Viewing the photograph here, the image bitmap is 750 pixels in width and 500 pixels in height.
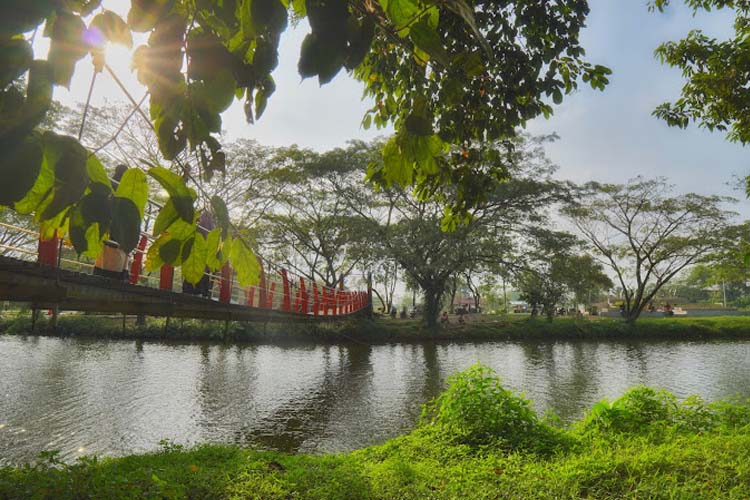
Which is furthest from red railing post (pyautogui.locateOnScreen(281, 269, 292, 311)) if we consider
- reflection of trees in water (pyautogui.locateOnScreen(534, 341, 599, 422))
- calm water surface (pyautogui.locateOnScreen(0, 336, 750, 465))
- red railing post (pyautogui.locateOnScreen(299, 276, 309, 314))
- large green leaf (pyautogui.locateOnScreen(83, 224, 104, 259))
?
large green leaf (pyautogui.locateOnScreen(83, 224, 104, 259))

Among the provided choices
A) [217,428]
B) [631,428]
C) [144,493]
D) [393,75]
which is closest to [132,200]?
[393,75]

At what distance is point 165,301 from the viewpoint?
6.12 meters

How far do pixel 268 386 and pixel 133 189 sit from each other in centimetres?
972

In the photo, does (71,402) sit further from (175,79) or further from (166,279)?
(175,79)

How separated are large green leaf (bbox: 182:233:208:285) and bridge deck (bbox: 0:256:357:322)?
4262mm

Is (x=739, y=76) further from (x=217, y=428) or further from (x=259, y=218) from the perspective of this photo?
(x=259, y=218)

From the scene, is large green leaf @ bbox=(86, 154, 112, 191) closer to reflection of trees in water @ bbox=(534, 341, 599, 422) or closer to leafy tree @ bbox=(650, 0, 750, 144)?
leafy tree @ bbox=(650, 0, 750, 144)

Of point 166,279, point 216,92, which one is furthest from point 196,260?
point 166,279

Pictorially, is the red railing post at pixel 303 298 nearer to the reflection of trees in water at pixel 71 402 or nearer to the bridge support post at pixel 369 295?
the reflection of trees in water at pixel 71 402

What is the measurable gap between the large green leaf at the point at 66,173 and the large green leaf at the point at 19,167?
1.6 inches

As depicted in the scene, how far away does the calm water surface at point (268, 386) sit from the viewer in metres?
6.18

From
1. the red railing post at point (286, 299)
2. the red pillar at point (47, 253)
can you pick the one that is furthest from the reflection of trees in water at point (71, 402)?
the red railing post at point (286, 299)

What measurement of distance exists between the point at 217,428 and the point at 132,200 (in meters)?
6.85

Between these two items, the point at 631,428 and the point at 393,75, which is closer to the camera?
the point at 393,75
